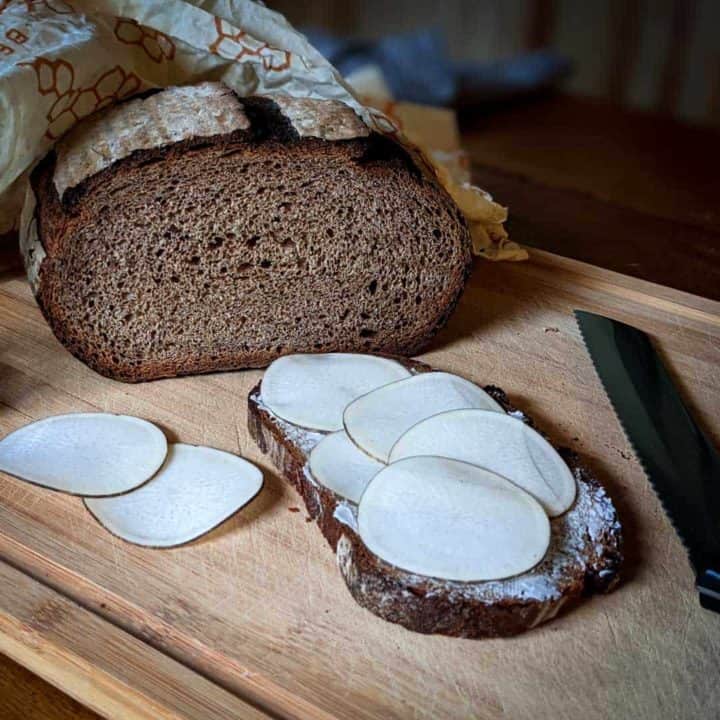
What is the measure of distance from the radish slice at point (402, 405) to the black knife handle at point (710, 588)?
535mm

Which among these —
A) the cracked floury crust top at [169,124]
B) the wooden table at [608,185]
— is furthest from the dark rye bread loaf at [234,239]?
the wooden table at [608,185]

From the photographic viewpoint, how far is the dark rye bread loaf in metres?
2.25

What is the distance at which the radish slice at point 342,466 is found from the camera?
73.8 inches

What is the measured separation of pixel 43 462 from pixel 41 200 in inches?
28.1

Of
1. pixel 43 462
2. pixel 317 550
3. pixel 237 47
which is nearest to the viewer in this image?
pixel 317 550

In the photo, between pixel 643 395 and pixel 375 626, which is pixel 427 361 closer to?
pixel 643 395

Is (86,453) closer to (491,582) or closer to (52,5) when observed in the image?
(491,582)

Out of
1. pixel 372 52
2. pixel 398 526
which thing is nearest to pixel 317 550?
pixel 398 526

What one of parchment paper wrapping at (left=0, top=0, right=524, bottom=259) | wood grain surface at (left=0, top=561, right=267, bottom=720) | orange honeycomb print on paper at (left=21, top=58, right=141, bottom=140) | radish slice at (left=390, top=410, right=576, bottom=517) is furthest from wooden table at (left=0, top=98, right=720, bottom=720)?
wood grain surface at (left=0, top=561, right=267, bottom=720)

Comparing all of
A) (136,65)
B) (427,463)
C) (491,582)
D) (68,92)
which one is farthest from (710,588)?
(136,65)

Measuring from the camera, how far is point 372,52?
14.2ft

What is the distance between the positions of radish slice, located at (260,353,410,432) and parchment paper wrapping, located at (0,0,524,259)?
0.60 m

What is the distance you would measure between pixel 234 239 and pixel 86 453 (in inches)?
23.8

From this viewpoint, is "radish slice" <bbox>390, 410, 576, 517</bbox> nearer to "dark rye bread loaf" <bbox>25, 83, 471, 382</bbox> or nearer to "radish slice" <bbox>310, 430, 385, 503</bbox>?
"radish slice" <bbox>310, 430, 385, 503</bbox>
